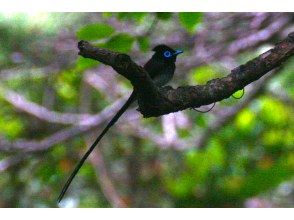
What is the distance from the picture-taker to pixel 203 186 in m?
2.87

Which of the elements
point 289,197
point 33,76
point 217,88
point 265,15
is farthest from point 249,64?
point 33,76

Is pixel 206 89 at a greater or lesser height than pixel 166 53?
greater

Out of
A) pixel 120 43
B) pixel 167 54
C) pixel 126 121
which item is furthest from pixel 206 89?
pixel 126 121

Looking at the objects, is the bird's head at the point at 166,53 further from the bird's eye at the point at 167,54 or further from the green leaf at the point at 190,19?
the green leaf at the point at 190,19

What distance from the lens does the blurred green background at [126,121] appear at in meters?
3.81

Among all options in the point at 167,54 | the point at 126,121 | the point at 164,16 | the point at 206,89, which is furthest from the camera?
the point at 126,121

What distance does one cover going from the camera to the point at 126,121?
429cm

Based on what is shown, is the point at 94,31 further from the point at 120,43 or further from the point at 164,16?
the point at 164,16

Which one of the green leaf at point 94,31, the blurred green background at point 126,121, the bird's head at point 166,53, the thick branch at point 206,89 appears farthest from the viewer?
the blurred green background at point 126,121

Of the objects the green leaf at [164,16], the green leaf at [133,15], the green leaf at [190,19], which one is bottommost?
the green leaf at [164,16]

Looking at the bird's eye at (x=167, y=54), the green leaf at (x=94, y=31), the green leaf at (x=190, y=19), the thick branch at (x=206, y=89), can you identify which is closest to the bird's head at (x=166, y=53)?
the bird's eye at (x=167, y=54)

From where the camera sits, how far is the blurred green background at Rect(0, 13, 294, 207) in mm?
3814

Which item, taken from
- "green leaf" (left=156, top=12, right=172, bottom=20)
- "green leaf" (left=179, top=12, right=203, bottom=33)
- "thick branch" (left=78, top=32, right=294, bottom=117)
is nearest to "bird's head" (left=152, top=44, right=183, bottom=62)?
"green leaf" (left=156, top=12, right=172, bottom=20)

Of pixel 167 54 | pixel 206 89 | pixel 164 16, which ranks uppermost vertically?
pixel 206 89
